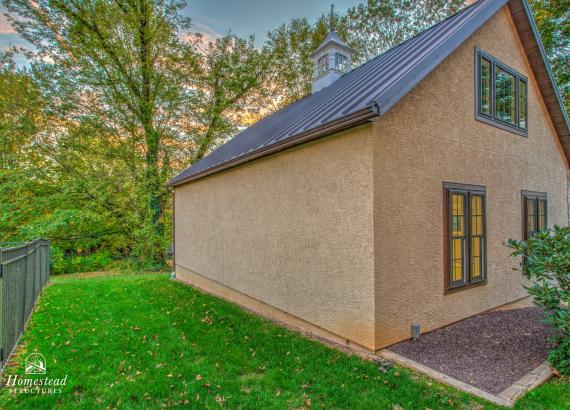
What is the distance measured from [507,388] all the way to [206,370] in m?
3.47

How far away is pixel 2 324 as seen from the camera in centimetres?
404

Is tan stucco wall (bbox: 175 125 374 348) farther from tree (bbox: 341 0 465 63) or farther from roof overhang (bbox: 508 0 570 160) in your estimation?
tree (bbox: 341 0 465 63)

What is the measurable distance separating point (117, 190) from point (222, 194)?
10291 mm

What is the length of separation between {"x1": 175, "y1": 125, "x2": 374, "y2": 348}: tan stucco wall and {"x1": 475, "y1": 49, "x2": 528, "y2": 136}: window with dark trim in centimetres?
334

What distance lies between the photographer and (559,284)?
163 inches

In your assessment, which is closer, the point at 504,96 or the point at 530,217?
the point at 504,96

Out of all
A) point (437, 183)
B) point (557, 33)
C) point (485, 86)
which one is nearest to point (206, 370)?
point (437, 183)

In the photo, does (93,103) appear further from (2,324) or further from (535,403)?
(535,403)

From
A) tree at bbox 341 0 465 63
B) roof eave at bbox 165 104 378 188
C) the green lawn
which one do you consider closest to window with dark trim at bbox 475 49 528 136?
roof eave at bbox 165 104 378 188

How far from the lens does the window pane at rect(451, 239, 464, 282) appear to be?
538 centimetres

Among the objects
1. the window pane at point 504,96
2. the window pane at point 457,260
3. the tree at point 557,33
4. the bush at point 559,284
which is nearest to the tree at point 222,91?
the tree at point 557,33

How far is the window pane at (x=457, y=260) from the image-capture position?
5375mm

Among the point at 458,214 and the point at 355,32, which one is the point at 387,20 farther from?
the point at 458,214

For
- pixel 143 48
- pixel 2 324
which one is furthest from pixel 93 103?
pixel 2 324
